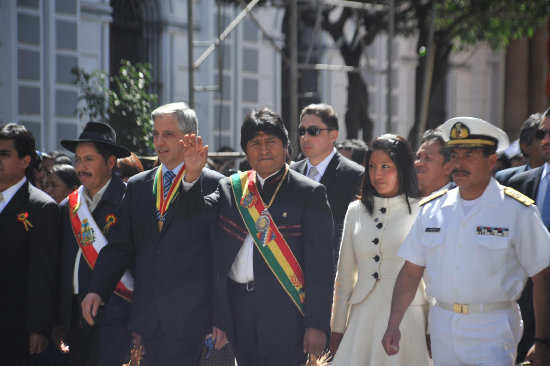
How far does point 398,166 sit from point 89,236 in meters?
1.95

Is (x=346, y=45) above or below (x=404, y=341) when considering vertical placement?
above

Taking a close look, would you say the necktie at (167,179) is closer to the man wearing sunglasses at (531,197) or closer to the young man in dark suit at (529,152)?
the man wearing sunglasses at (531,197)

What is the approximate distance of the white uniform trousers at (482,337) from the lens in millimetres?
4598

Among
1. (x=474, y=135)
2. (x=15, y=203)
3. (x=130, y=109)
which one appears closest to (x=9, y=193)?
(x=15, y=203)

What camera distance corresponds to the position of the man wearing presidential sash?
523cm

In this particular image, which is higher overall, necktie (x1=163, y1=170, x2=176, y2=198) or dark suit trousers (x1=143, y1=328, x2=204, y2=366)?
necktie (x1=163, y1=170, x2=176, y2=198)

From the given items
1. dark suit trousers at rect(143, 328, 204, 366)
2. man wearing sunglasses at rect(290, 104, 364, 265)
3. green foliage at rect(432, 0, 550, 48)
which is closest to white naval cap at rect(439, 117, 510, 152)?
dark suit trousers at rect(143, 328, 204, 366)

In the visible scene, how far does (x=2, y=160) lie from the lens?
242 inches

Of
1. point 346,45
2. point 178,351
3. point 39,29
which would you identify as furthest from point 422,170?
point 346,45

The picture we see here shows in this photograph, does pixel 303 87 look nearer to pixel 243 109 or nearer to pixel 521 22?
pixel 243 109

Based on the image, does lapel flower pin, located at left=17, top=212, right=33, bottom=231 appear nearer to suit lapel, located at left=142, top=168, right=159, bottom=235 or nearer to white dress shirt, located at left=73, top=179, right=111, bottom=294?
white dress shirt, located at left=73, top=179, right=111, bottom=294

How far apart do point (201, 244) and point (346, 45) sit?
A: 11.8m

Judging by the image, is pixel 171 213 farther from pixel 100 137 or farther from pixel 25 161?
pixel 25 161

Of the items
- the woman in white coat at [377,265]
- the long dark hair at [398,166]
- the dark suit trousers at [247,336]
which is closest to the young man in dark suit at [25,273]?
the dark suit trousers at [247,336]
